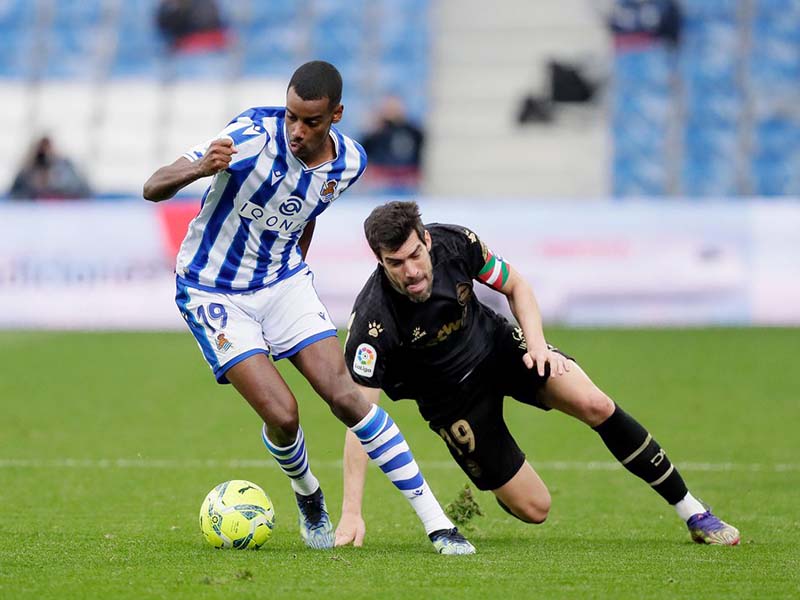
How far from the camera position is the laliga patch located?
6.49 meters

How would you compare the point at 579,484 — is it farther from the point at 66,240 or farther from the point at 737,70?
the point at 737,70

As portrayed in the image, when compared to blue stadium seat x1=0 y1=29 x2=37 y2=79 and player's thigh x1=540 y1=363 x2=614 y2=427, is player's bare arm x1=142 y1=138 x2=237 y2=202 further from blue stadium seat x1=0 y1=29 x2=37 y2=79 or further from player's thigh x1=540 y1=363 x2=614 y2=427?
blue stadium seat x1=0 y1=29 x2=37 y2=79

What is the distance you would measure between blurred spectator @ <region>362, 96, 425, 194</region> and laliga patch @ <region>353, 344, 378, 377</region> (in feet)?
49.3

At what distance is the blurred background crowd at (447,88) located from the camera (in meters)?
22.3

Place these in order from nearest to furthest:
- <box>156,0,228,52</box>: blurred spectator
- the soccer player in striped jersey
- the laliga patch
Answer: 1. the soccer player in striped jersey
2. the laliga patch
3. <box>156,0,228,52</box>: blurred spectator

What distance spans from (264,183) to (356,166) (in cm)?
54

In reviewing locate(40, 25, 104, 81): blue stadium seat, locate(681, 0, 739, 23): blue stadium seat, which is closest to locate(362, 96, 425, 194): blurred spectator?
locate(681, 0, 739, 23): blue stadium seat

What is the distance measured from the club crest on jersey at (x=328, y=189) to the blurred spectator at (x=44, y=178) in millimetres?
14755

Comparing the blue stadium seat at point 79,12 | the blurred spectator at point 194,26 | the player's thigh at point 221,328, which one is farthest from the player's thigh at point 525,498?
the blue stadium seat at point 79,12

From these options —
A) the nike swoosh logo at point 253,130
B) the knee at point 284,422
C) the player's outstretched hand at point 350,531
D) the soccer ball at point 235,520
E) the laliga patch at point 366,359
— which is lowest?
the player's outstretched hand at point 350,531

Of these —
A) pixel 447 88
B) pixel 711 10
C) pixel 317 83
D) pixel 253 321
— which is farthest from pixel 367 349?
pixel 711 10

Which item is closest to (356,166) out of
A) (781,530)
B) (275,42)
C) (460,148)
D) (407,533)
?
(407,533)

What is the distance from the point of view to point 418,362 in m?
6.90

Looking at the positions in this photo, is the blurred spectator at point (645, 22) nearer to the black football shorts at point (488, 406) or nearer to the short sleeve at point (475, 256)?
the black football shorts at point (488, 406)
